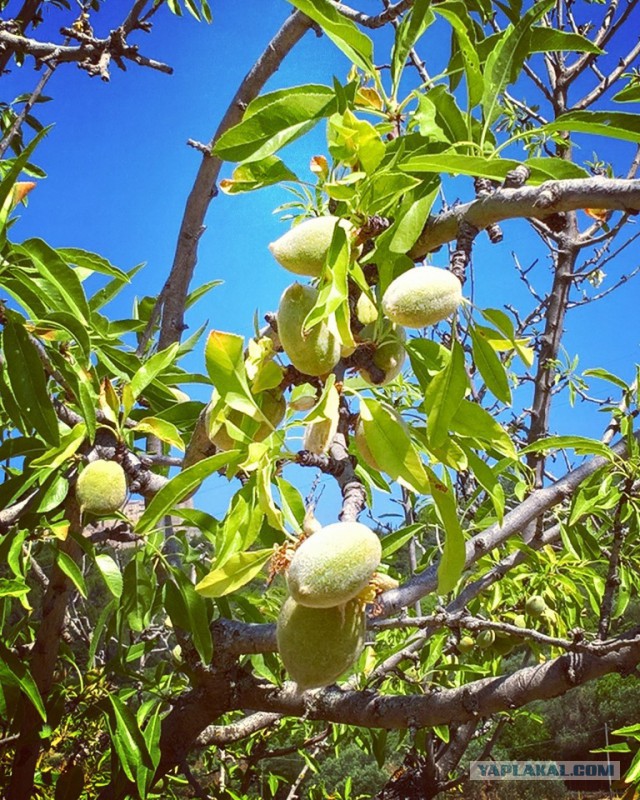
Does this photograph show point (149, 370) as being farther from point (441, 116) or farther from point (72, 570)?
point (441, 116)

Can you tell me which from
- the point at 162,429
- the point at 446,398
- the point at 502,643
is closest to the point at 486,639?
the point at 502,643

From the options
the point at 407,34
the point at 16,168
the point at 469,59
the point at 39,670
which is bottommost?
the point at 39,670

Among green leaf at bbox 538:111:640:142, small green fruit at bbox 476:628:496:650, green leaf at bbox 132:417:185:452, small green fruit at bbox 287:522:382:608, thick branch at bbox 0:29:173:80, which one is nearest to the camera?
small green fruit at bbox 287:522:382:608

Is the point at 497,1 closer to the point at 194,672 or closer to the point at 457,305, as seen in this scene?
the point at 457,305

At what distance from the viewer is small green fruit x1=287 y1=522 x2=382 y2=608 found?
73 cm

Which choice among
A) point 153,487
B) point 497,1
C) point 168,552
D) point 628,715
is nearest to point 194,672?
point 168,552

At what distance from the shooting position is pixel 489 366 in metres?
0.90

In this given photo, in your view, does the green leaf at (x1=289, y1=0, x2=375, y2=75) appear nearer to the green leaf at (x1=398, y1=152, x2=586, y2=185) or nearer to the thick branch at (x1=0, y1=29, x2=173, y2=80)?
the green leaf at (x1=398, y1=152, x2=586, y2=185)

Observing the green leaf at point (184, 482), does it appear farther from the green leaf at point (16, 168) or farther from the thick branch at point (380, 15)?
the thick branch at point (380, 15)

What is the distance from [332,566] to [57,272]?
80 centimetres

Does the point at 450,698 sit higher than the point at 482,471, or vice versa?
the point at 482,471

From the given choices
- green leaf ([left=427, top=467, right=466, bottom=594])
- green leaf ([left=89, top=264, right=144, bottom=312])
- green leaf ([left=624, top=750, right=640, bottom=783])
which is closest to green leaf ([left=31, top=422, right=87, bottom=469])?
green leaf ([left=89, top=264, right=144, bottom=312])

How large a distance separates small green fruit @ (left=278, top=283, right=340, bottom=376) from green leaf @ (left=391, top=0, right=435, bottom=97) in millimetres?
414

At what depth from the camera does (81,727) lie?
2891 millimetres
